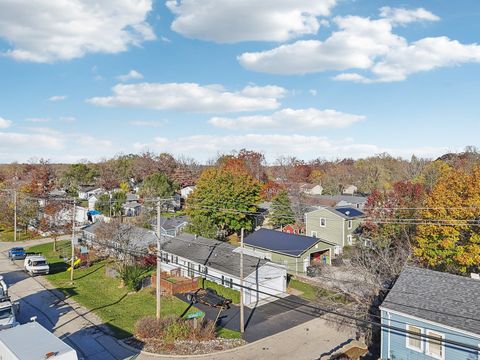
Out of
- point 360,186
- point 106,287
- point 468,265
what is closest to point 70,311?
point 106,287

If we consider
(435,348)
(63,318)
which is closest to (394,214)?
(435,348)

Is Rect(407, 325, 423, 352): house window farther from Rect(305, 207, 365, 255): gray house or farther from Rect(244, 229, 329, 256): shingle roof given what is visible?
Rect(305, 207, 365, 255): gray house

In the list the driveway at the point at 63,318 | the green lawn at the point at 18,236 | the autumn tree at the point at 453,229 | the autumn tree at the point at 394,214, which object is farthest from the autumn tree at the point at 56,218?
the autumn tree at the point at 453,229

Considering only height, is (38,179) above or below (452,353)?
above

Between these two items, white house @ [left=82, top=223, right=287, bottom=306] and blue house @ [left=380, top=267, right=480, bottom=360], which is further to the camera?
white house @ [left=82, top=223, right=287, bottom=306]

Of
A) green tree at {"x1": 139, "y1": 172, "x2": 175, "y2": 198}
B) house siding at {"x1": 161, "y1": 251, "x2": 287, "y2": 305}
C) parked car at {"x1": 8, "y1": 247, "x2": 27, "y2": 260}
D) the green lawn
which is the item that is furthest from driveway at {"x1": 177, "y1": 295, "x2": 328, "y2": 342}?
green tree at {"x1": 139, "y1": 172, "x2": 175, "y2": 198}

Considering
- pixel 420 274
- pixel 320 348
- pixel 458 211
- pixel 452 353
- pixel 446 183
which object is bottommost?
pixel 320 348

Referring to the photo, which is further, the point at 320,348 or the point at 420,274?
the point at 320,348

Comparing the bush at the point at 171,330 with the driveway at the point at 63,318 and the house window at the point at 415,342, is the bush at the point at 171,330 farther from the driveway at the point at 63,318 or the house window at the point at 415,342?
the house window at the point at 415,342

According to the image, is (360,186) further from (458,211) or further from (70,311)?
(70,311)
